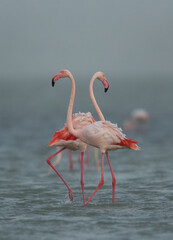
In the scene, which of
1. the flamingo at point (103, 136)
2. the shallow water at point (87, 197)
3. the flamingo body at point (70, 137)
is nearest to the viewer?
the shallow water at point (87, 197)

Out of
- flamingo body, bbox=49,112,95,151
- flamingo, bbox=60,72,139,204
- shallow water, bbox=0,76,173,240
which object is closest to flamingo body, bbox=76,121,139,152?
flamingo, bbox=60,72,139,204

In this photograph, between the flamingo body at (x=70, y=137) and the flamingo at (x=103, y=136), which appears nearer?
the flamingo at (x=103, y=136)

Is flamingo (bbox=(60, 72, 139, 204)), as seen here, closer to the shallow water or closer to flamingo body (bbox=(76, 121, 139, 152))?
flamingo body (bbox=(76, 121, 139, 152))

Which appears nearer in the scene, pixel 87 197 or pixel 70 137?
pixel 70 137

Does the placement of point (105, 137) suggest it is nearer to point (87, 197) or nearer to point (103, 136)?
point (103, 136)

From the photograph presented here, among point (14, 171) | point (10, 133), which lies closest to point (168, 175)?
point (14, 171)

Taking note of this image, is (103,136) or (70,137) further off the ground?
(70,137)

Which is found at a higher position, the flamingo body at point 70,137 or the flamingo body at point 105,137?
the flamingo body at point 70,137

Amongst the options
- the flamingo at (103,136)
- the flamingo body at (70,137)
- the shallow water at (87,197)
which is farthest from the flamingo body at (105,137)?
the shallow water at (87,197)

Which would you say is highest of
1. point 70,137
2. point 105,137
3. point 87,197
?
point 70,137

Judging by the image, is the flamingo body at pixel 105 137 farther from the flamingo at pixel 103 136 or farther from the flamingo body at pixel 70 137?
the flamingo body at pixel 70 137

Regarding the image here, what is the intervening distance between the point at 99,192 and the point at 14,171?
8.96 feet

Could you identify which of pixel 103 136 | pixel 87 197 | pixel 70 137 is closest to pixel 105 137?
pixel 103 136

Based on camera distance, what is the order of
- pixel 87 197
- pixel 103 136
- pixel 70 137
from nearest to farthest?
pixel 103 136 < pixel 70 137 < pixel 87 197
